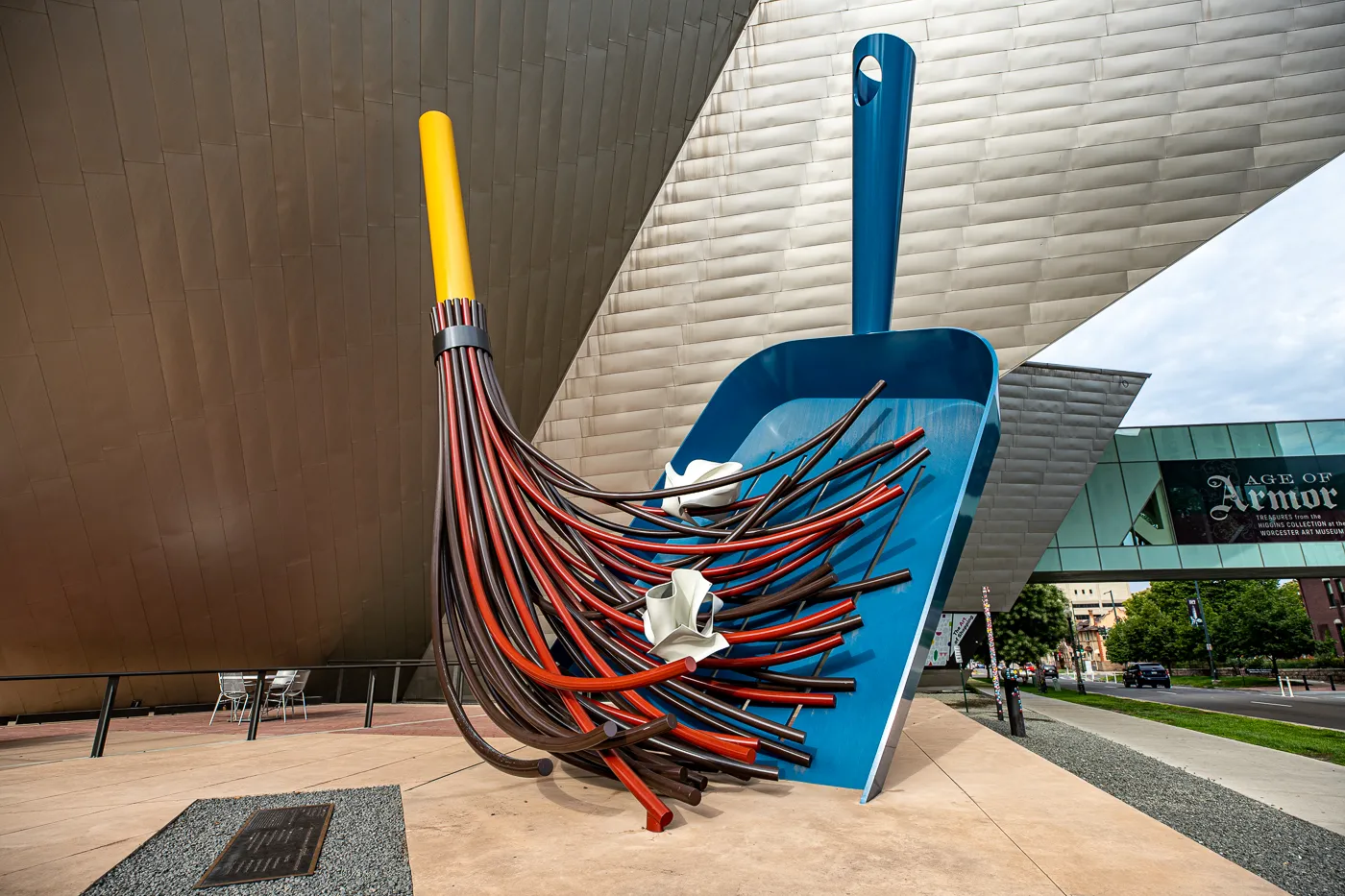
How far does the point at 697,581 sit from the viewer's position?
7.41 ft

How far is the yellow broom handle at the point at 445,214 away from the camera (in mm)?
3965

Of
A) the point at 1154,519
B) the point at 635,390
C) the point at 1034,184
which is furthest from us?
the point at 1154,519

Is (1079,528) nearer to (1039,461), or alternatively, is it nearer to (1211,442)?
(1211,442)

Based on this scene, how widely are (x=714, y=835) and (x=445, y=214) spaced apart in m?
3.53

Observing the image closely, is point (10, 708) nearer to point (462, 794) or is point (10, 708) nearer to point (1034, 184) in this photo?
point (462, 794)

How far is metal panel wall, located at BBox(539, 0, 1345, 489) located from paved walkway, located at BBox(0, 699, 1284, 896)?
5.29 metres

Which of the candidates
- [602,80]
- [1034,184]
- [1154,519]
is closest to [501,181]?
[602,80]

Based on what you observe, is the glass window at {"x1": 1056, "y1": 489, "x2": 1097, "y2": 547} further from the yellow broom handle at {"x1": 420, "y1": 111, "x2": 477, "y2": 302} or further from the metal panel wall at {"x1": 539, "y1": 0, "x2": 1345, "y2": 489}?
the yellow broom handle at {"x1": 420, "y1": 111, "x2": 477, "y2": 302}

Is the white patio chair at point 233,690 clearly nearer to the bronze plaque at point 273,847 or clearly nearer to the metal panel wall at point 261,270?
the metal panel wall at point 261,270

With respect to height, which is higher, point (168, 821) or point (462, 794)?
point (168, 821)

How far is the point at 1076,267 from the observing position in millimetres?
7145

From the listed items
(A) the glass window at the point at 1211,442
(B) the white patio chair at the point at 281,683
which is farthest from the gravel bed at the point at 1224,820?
(A) the glass window at the point at 1211,442

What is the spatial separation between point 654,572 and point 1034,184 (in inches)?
249

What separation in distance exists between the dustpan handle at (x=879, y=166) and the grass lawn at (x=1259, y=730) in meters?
5.97
